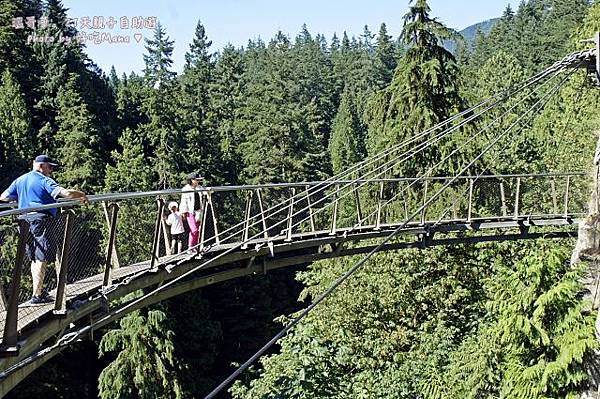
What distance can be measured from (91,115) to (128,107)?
598cm

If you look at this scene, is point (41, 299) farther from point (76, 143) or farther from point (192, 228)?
point (76, 143)

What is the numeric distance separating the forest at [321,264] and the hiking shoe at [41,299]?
95.3 inches

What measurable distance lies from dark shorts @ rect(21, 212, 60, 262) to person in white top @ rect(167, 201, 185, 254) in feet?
9.09

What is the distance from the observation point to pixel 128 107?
123ft

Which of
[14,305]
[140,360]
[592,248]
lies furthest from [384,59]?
[14,305]

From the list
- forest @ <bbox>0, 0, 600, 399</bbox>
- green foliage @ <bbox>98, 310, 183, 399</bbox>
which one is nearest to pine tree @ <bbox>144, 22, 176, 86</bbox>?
forest @ <bbox>0, 0, 600, 399</bbox>

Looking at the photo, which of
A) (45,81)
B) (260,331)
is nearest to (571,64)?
(260,331)

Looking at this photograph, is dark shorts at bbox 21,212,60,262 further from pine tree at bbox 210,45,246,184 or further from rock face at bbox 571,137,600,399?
pine tree at bbox 210,45,246,184

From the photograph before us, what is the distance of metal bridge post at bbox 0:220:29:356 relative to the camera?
14.5ft

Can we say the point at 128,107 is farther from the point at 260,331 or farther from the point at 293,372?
the point at 293,372

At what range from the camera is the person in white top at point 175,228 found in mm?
7916

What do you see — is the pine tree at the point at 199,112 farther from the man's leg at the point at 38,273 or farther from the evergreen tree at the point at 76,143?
the man's leg at the point at 38,273

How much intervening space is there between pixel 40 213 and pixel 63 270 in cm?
47

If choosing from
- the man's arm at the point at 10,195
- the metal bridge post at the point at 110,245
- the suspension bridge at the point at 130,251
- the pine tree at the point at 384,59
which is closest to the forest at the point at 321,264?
the suspension bridge at the point at 130,251
